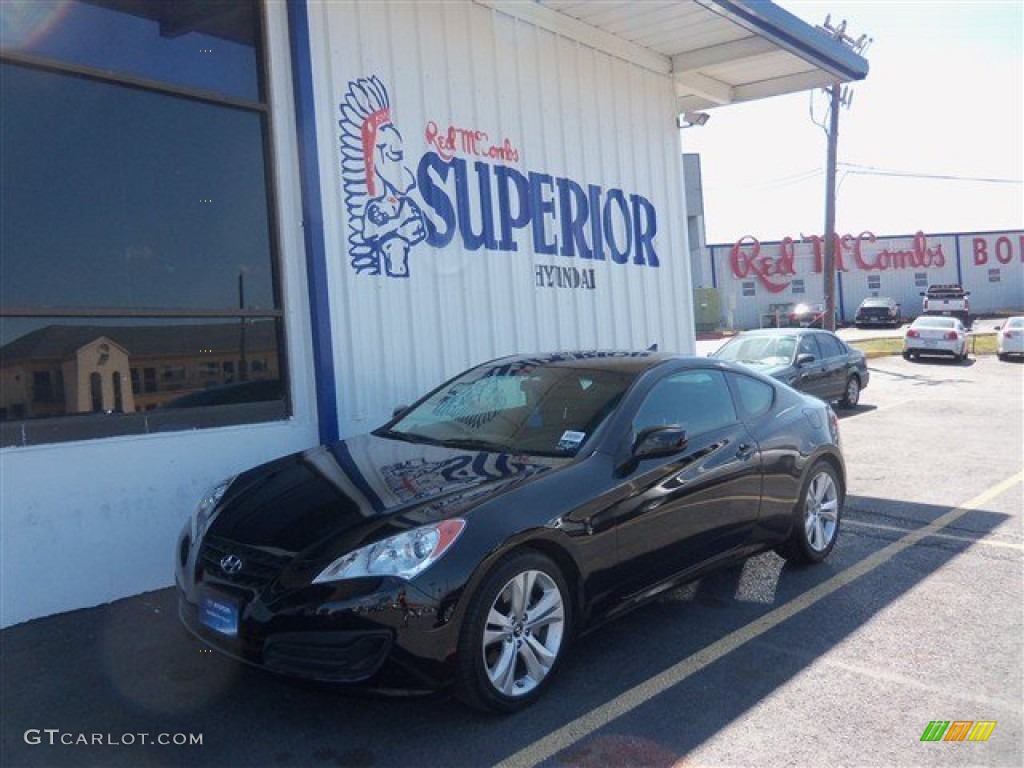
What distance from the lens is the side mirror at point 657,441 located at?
4.29 m

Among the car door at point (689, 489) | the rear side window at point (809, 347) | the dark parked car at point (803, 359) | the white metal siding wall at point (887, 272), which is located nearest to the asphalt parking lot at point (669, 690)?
the car door at point (689, 489)

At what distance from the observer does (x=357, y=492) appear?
3.96m

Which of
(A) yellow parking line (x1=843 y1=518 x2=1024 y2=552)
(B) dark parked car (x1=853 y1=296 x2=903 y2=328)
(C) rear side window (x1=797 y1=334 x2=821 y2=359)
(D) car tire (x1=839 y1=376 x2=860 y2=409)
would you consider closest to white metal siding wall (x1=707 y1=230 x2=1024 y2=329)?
(B) dark parked car (x1=853 y1=296 x2=903 y2=328)

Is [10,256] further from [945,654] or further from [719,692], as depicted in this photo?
[945,654]

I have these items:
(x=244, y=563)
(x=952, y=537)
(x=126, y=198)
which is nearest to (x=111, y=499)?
(x=126, y=198)

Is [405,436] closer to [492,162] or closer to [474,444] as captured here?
[474,444]

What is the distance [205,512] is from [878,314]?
45191 millimetres

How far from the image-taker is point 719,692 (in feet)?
12.9

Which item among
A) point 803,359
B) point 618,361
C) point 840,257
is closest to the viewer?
point 618,361

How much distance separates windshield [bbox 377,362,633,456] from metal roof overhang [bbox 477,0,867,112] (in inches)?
173

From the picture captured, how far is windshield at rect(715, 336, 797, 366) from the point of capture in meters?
13.6

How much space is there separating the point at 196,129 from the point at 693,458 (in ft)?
13.2

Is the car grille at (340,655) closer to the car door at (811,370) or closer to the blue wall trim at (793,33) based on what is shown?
the blue wall trim at (793,33)

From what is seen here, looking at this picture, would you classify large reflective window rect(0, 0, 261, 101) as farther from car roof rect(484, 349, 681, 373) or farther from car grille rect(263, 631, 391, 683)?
car grille rect(263, 631, 391, 683)
